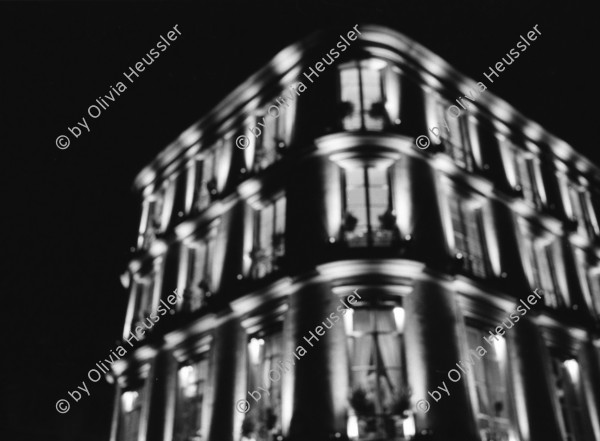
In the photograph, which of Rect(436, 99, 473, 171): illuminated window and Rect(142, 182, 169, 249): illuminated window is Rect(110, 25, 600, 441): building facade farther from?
Rect(142, 182, 169, 249): illuminated window

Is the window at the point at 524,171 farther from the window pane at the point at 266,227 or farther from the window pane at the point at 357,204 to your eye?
the window pane at the point at 266,227

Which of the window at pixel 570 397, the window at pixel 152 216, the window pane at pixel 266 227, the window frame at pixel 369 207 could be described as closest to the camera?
the window frame at pixel 369 207

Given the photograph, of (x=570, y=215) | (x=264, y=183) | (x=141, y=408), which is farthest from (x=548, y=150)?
(x=141, y=408)

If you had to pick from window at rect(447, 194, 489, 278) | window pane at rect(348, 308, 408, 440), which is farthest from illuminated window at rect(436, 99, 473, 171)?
window pane at rect(348, 308, 408, 440)

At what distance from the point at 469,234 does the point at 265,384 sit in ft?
28.1

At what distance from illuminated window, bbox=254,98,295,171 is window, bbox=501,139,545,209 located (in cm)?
892

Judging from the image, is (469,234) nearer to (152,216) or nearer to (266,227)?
(266,227)

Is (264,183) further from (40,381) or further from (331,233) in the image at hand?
(40,381)

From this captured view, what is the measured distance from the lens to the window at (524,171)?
24.5 m

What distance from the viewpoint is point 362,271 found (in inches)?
666

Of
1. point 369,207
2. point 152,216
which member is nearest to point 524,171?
point 369,207

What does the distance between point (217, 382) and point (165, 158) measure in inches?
494

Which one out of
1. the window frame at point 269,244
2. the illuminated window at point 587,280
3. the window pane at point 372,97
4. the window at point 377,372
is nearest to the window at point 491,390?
the window at point 377,372

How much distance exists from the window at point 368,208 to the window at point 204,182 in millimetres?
7481
